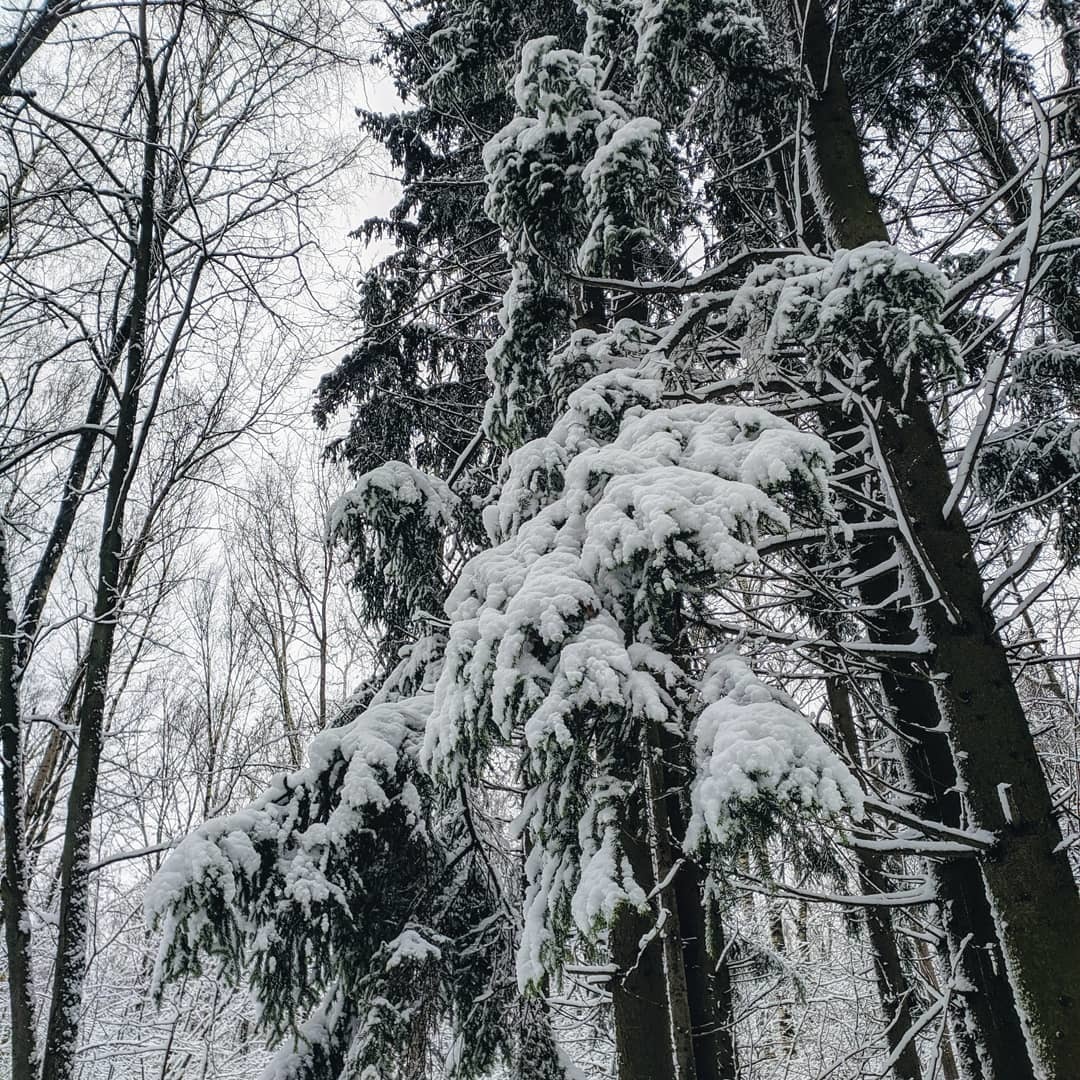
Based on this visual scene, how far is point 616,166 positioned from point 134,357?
3.76m

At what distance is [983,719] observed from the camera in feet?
8.02

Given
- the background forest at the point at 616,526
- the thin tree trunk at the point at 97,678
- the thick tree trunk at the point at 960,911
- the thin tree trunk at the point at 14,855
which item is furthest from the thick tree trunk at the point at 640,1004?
the thin tree trunk at the point at 14,855

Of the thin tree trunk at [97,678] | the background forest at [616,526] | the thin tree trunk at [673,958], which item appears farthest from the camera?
the thin tree trunk at [97,678]

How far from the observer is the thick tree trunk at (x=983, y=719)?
2113 millimetres

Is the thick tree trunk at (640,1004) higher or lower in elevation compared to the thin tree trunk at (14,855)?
lower

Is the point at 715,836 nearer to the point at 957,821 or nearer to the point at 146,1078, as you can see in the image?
the point at 957,821

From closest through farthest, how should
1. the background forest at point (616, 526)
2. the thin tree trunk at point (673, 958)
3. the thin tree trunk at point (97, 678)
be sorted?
the background forest at point (616, 526) → the thin tree trunk at point (673, 958) → the thin tree trunk at point (97, 678)

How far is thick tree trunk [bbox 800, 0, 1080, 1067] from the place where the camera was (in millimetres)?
2113

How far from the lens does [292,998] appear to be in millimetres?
2865

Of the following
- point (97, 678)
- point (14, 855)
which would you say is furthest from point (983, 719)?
point (14, 855)

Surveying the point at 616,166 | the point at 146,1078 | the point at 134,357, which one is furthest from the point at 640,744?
the point at 146,1078

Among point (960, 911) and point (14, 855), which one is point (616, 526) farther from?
point (14, 855)

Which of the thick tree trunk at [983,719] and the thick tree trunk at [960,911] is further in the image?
the thick tree trunk at [960,911]

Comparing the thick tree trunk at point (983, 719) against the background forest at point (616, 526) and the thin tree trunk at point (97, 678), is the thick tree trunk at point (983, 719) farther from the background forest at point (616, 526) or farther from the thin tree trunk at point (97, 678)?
the thin tree trunk at point (97, 678)
